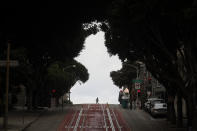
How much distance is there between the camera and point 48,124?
113 ft

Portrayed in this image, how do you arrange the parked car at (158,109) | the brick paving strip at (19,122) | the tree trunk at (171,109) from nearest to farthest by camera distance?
the brick paving strip at (19,122) → the tree trunk at (171,109) → the parked car at (158,109)

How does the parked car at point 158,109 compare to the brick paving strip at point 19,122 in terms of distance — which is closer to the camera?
the brick paving strip at point 19,122

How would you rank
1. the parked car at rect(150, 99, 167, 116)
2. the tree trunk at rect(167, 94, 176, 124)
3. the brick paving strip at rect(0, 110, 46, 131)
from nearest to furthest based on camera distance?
the brick paving strip at rect(0, 110, 46, 131) < the tree trunk at rect(167, 94, 176, 124) < the parked car at rect(150, 99, 167, 116)

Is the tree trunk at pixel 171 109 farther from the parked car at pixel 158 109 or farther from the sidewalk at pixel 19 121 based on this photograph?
the sidewalk at pixel 19 121

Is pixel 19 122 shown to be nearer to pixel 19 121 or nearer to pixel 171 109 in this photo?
pixel 19 121

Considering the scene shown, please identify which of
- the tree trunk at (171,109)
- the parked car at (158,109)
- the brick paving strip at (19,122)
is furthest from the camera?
the parked car at (158,109)

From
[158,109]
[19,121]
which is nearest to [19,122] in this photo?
[19,121]

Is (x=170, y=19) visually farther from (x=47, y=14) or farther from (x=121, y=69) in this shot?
Result: (x=121, y=69)

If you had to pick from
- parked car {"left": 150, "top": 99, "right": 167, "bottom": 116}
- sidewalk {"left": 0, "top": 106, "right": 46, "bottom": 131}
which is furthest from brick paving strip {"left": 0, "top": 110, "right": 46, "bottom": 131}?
parked car {"left": 150, "top": 99, "right": 167, "bottom": 116}

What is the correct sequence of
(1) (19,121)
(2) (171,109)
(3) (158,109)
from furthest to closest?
(3) (158,109) < (2) (171,109) < (1) (19,121)

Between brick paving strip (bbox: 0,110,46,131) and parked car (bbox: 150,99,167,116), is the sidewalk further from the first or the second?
parked car (bbox: 150,99,167,116)

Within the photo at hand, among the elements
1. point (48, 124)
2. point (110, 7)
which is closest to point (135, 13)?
point (110, 7)

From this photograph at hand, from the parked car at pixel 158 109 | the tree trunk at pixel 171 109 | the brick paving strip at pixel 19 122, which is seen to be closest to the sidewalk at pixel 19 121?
the brick paving strip at pixel 19 122

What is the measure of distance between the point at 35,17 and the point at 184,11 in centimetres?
815
